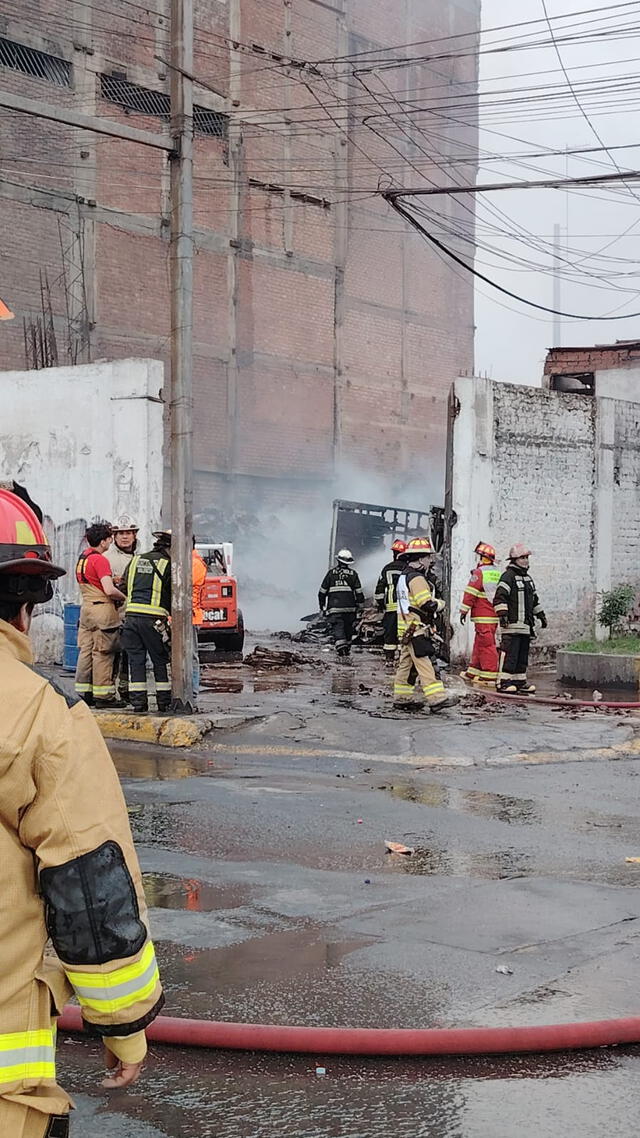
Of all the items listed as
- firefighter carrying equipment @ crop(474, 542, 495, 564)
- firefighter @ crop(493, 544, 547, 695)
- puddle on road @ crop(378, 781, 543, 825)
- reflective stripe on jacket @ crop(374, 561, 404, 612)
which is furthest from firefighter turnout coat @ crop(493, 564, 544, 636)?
puddle on road @ crop(378, 781, 543, 825)

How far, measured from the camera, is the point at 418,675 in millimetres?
13344

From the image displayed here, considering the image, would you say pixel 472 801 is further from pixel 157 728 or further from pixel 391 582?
pixel 391 582

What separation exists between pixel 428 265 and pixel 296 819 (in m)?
32.4

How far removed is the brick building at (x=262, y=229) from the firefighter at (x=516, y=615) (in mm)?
16235

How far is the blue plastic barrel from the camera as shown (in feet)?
50.8

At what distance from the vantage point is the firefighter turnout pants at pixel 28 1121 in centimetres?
213

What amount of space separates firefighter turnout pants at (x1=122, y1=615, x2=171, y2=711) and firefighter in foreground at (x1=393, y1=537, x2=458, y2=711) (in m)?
2.39

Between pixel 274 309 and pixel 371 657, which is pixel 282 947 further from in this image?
pixel 274 309

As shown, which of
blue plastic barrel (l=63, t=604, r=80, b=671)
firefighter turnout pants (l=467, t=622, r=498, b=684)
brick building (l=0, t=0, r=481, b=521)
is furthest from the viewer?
brick building (l=0, t=0, r=481, b=521)

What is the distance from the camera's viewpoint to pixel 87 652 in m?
13.0

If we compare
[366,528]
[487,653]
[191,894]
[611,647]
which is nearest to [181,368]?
[487,653]

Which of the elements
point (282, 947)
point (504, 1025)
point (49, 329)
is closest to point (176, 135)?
point (282, 947)

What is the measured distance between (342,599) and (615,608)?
409cm

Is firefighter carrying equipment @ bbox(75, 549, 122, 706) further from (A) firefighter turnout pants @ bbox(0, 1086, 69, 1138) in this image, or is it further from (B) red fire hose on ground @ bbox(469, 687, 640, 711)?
(A) firefighter turnout pants @ bbox(0, 1086, 69, 1138)
